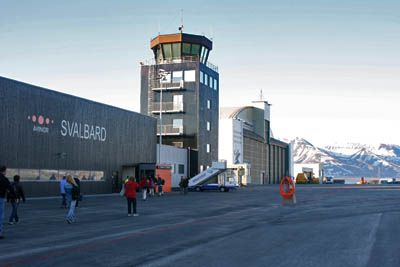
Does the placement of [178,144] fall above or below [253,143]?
below

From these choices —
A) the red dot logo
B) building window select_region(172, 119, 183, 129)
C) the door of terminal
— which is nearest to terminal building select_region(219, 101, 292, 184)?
building window select_region(172, 119, 183, 129)

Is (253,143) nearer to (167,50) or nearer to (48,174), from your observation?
(167,50)

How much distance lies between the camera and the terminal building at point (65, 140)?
34.2m

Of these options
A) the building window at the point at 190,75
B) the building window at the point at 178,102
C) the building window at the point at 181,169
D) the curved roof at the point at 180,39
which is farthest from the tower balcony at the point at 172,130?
the curved roof at the point at 180,39

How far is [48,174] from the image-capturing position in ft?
123

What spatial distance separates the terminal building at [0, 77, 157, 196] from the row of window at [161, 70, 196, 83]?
13.1 m

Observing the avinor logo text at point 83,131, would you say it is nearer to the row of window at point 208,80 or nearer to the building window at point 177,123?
the building window at point 177,123

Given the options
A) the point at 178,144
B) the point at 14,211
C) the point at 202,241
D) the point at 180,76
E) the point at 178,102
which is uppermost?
the point at 180,76

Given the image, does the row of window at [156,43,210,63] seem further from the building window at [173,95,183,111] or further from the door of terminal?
the door of terminal

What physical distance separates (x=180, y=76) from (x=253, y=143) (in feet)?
108

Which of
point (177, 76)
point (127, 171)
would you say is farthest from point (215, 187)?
point (177, 76)

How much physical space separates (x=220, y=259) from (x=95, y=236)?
512 cm

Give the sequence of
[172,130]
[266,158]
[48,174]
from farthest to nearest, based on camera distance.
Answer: [266,158], [172,130], [48,174]

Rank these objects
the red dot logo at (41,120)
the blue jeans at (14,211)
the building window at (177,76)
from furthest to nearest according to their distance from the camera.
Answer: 1. the building window at (177,76)
2. the red dot logo at (41,120)
3. the blue jeans at (14,211)
